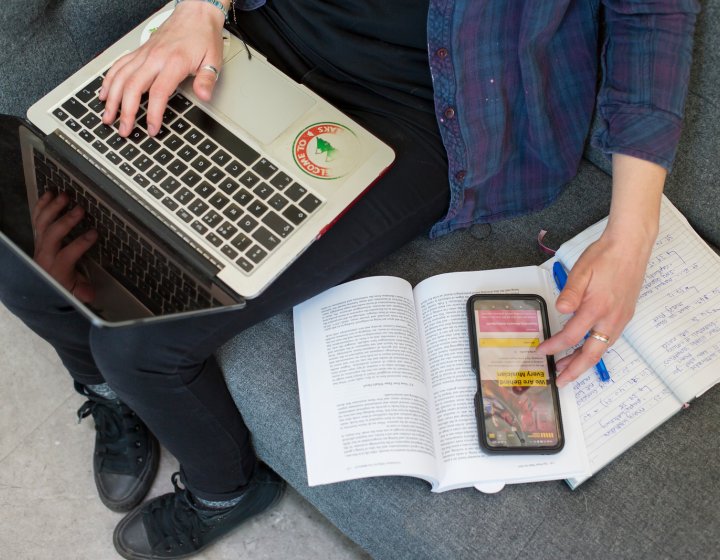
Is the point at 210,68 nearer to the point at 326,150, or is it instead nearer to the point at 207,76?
the point at 207,76

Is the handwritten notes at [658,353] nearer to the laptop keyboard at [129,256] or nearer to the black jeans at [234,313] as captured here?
the black jeans at [234,313]

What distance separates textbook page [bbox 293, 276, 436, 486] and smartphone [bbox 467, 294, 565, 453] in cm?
8

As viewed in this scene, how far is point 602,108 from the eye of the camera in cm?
89

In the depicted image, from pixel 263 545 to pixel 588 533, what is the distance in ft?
2.02

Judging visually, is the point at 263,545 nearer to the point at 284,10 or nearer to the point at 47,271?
the point at 47,271

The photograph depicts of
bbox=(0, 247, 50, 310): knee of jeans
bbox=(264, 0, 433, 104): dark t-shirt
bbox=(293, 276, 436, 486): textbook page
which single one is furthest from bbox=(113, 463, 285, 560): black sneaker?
bbox=(264, 0, 433, 104): dark t-shirt

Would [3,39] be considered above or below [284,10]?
above

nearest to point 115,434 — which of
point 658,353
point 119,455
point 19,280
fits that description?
point 119,455

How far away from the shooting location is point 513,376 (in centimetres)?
88

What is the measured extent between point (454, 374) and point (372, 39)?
1.55ft

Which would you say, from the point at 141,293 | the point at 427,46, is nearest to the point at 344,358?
the point at 141,293

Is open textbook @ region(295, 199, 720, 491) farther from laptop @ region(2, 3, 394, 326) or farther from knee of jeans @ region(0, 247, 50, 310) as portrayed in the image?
knee of jeans @ region(0, 247, 50, 310)

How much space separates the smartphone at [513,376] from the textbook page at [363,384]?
8 centimetres

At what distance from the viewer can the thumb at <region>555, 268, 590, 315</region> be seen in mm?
794
